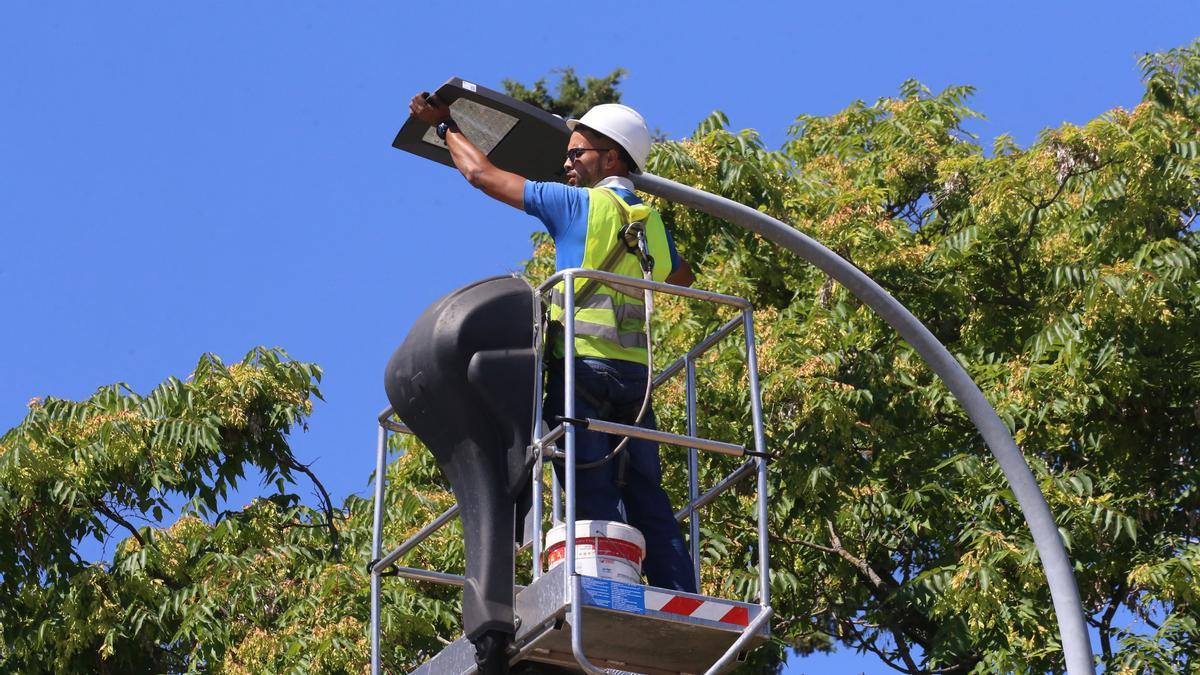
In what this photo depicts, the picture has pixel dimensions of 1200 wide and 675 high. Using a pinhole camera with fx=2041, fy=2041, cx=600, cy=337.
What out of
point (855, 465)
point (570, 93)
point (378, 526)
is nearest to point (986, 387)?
point (855, 465)

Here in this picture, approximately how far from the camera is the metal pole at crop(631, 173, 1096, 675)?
941 centimetres

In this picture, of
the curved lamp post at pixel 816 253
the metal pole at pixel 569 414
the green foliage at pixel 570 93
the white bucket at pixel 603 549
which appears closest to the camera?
the metal pole at pixel 569 414

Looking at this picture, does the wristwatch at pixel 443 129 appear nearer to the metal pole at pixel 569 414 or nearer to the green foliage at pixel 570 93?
the metal pole at pixel 569 414

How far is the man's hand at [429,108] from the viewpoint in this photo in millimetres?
9578

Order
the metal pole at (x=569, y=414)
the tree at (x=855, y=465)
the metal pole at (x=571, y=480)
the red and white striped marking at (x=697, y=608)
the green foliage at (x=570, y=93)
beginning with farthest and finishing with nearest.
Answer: the green foliage at (x=570, y=93) < the tree at (x=855, y=465) < the red and white striped marking at (x=697, y=608) < the metal pole at (x=569, y=414) < the metal pole at (x=571, y=480)

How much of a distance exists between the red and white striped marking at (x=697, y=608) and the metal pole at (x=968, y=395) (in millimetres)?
1891

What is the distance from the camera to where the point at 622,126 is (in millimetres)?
9508

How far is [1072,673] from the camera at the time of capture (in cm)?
930

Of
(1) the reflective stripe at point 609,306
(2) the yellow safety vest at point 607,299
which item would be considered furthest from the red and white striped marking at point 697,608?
(1) the reflective stripe at point 609,306

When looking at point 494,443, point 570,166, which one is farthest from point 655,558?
point 570,166

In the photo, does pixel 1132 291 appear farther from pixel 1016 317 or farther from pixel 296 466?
pixel 296 466

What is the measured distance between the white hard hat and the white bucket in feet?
6.34

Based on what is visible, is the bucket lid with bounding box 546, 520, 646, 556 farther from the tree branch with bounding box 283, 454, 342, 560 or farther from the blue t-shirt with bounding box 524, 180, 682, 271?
the tree branch with bounding box 283, 454, 342, 560

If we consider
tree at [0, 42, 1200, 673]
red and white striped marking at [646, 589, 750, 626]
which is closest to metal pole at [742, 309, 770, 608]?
red and white striped marking at [646, 589, 750, 626]
